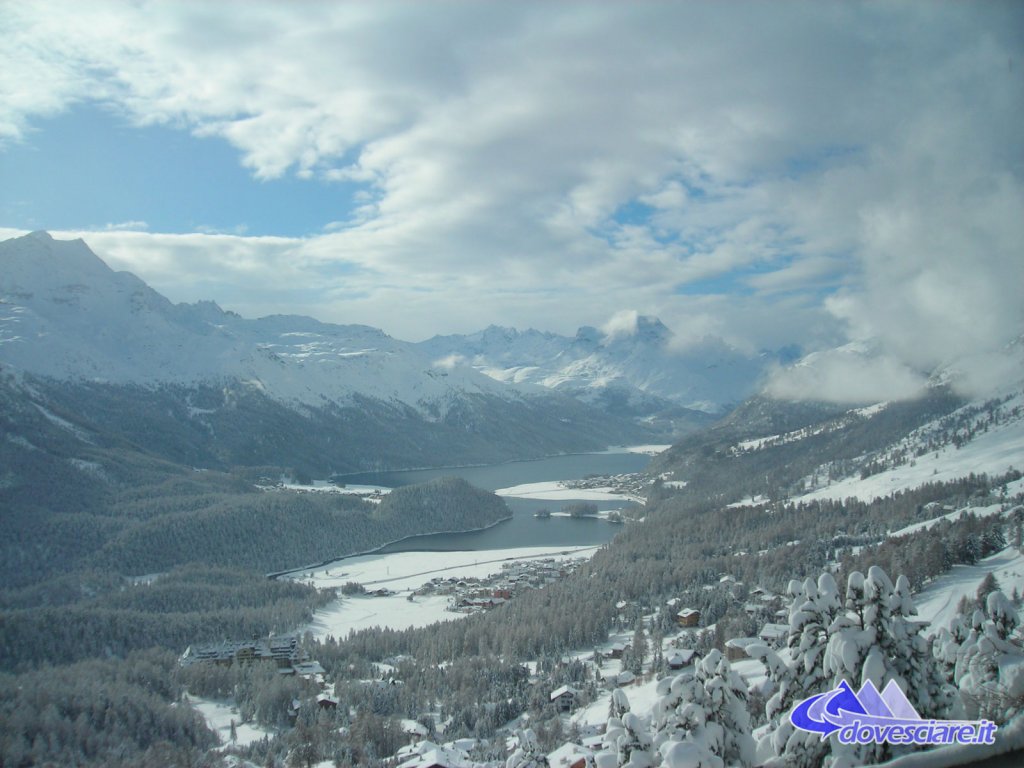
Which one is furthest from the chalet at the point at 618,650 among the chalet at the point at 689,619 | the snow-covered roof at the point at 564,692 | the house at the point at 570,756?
the house at the point at 570,756

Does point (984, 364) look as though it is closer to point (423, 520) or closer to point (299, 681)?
point (423, 520)

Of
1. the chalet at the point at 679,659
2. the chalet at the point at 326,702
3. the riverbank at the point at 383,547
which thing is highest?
the chalet at the point at 679,659

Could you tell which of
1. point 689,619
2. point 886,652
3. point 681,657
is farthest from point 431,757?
point 689,619

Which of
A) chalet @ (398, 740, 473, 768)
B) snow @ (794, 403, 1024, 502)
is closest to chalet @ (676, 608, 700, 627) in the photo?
chalet @ (398, 740, 473, 768)

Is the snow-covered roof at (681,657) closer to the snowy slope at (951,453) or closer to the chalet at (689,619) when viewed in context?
the chalet at (689,619)

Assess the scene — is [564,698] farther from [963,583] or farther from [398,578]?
[398,578]

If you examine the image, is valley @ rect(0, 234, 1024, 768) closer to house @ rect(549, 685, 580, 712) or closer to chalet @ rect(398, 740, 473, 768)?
house @ rect(549, 685, 580, 712)

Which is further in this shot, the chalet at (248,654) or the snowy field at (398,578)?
the snowy field at (398,578)
